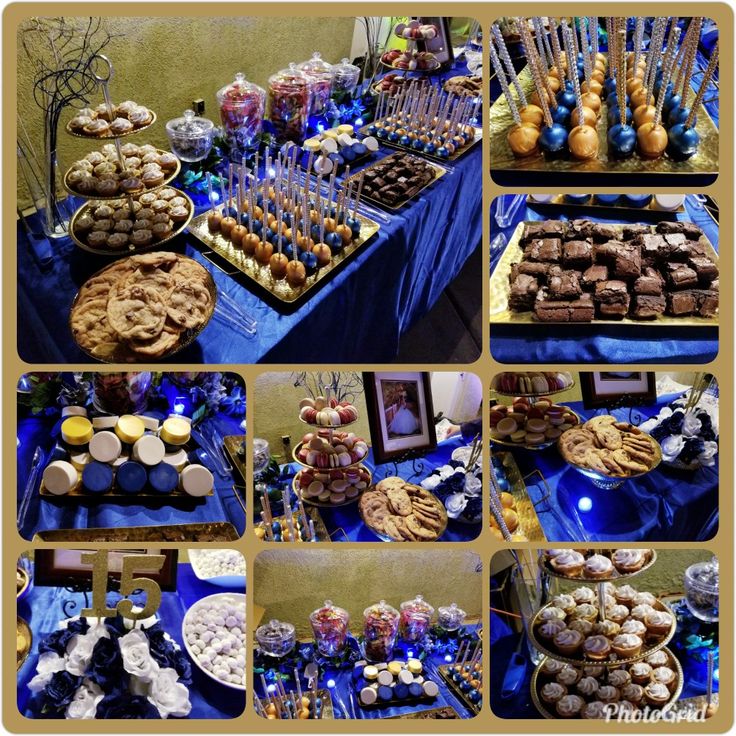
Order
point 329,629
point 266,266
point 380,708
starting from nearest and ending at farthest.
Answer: point 266,266 → point 380,708 → point 329,629

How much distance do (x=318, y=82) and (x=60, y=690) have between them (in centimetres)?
226

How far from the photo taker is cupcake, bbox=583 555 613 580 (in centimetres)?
177

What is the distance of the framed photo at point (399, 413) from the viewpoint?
6.81 feet

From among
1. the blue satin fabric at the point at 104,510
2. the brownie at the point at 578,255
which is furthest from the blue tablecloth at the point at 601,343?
the blue satin fabric at the point at 104,510

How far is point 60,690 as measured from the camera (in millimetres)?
1791

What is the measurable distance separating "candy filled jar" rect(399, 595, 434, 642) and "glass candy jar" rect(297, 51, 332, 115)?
6.32 ft

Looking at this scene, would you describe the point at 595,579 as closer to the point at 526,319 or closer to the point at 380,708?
the point at 526,319

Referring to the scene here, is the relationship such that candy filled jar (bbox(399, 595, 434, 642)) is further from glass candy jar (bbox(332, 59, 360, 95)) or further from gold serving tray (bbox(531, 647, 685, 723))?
glass candy jar (bbox(332, 59, 360, 95))

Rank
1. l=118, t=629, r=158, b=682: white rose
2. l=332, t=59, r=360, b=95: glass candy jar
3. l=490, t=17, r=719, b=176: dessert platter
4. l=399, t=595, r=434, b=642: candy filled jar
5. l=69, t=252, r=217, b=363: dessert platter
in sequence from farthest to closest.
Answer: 1. l=332, t=59, r=360, b=95: glass candy jar
2. l=399, t=595, r=434, b=642: candy filled jar
3. l=490, t=17, r=719, b=176: dessert platter
4. l=118, t=629, r=158, b=682: white rose
5. l=69, t=252, r=217, b=363: dessert platter

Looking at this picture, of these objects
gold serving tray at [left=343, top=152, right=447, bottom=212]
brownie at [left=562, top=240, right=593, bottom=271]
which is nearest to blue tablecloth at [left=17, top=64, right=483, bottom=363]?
gold serving tray at [left=343, top=152, right=447, bottom=212]

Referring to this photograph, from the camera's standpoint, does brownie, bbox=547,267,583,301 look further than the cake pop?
No

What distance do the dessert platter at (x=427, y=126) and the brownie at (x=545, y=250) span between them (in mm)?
796

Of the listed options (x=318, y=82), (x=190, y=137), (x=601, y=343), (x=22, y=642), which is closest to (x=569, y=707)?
(x=601, y=343)

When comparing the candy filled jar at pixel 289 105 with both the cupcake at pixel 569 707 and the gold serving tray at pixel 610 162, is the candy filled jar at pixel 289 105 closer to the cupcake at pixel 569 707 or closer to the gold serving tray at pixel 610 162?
the gold serving tray at pixel 610 162
